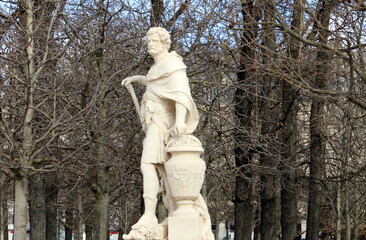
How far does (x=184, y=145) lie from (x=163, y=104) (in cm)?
86

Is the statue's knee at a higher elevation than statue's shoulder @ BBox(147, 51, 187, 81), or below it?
below

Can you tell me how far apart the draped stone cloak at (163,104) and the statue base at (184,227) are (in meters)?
0.87

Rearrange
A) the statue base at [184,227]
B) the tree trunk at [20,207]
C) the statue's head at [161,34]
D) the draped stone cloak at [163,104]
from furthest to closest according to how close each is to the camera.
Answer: the tree trunk at [20,207], the statue's head at [161,34], the draped stone cloak at [163,104], the statue base at [184,227]

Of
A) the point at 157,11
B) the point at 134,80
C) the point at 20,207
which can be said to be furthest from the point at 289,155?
the point at 134,80

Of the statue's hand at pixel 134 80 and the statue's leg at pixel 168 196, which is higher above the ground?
the statue's hand at pixel 134 80

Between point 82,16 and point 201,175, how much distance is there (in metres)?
7.24

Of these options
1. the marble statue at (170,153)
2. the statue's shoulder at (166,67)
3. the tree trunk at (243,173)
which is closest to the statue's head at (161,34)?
the marble statue at (170,153)

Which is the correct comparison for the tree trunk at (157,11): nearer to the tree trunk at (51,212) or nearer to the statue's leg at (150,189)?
the statue's leg at (150,189)

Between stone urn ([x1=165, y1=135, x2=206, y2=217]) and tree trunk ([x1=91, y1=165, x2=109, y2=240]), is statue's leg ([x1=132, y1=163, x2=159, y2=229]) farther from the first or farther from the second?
tree trunk ([x1=91, y1=165, x2=109, y2=240])

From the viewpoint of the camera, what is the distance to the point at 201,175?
8.23 meters

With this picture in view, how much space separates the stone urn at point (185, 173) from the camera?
8117 millimetres

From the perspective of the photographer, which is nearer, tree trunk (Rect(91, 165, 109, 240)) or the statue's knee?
the statue's knee

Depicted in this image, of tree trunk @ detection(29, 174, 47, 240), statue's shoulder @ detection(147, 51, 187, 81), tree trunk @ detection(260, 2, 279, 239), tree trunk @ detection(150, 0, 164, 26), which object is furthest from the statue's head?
tree trunk @ detection(29, 174, 47, 240)

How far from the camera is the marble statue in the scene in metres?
8.12
